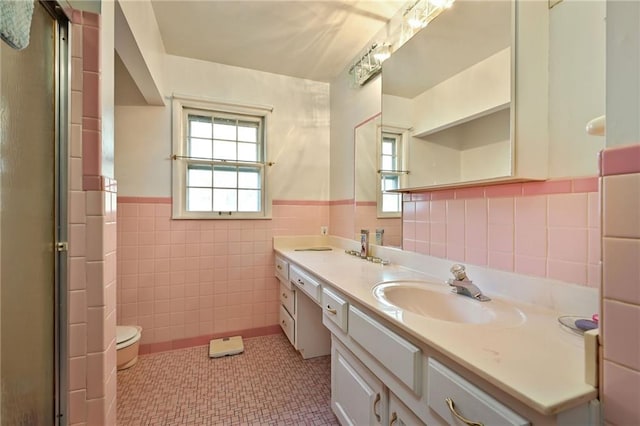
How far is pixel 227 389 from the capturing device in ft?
6.01

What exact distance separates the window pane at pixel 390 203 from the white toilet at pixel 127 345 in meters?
2.03

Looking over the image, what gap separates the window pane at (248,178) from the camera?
2625mm

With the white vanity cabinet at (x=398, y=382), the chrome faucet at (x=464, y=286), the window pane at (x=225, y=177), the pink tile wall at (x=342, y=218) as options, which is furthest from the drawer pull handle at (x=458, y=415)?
the window pane at (x=225, y=177)

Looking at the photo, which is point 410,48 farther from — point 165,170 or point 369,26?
point 165,170

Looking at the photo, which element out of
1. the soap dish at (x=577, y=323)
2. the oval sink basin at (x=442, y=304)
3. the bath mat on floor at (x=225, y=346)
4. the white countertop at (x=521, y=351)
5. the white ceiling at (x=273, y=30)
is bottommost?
the bath mat on floor at (x=225, y=346)

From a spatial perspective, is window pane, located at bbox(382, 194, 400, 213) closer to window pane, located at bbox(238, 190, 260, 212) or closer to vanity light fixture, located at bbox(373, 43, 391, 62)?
vanity light fixture, located at bbox(373, 43, 391, 62)

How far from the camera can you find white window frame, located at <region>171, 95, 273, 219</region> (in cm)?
236

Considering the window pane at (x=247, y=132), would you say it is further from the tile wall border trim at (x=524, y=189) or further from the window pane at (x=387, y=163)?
the tile wall border trim at (x=524, y=189)

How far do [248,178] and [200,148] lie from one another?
490 mm

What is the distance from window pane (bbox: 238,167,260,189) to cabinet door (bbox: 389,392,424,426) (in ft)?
6.87

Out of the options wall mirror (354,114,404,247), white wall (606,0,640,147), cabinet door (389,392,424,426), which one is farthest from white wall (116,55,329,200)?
white wall (606,0,640,147)

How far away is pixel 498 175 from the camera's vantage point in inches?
43.7

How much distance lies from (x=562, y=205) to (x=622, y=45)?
0.59m

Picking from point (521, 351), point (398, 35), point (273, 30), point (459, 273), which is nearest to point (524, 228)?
point (459, 273)
